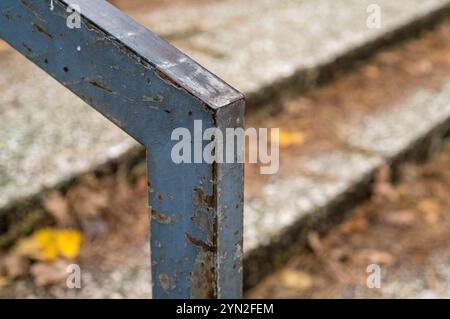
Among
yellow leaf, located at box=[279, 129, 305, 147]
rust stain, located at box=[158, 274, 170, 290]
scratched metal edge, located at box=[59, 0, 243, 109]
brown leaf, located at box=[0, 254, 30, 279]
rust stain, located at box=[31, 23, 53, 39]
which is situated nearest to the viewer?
scratched metal edge, located at box=[59, 0, 243, 109]

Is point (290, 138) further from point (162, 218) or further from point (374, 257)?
point (162, 218)

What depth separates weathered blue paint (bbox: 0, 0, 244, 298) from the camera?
2.97ft

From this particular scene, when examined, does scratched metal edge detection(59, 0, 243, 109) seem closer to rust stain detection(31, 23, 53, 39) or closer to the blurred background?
rust stain detection(31, 23, 53, 39)

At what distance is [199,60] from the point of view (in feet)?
7.93

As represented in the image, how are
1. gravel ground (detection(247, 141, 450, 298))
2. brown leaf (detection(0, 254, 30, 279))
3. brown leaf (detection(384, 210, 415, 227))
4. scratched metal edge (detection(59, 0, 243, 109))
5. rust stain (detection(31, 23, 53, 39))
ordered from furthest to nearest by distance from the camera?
1. brown leaf (detection(384, 210, 415, 227))
2. gravel ground (detection(247, 141, 450, 298))
3. brown leaf (detection(0, 254, 30, 279))
4. rust stain (detection(31, 23, 53, 39))
5. scratched metal edge (detection(59, 0, 243, 109))

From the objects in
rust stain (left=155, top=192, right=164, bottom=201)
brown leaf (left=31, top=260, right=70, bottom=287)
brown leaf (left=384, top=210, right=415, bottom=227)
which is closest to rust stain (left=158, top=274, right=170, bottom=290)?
rust stain (left=155, top=192, right=164, bottom=201)

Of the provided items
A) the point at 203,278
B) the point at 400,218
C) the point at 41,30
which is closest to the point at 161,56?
the point at 41,30

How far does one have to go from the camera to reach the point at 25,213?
160 cm

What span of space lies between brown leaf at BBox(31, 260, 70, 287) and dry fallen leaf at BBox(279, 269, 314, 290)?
0.58 meters

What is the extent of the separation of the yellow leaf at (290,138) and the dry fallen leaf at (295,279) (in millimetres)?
543

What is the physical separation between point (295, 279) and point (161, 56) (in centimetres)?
100

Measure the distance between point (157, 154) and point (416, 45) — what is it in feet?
7.34

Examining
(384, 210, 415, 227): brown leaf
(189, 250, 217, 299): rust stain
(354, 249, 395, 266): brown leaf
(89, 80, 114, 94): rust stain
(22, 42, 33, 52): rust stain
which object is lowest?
(189, 250, 217, 299): rust stain

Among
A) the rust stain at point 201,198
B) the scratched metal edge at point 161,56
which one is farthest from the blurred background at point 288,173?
the scratched metal edge at point 161,56
